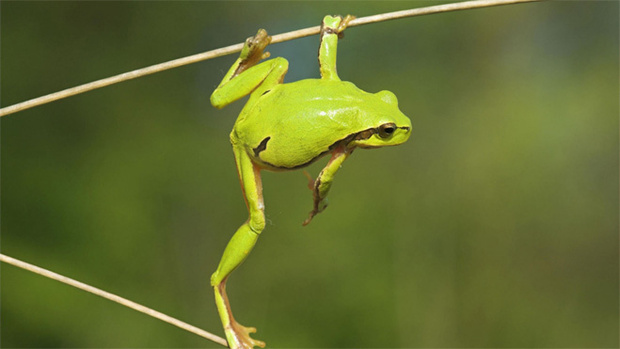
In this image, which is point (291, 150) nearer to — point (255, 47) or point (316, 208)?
point (316, 208)

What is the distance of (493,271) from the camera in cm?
666

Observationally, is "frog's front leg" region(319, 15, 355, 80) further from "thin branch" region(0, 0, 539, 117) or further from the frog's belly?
the frog's belly

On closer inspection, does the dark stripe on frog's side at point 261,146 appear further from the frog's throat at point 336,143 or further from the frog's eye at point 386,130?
the frog's eye at point 386,130

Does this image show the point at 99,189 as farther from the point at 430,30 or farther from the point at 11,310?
the point at 430,30

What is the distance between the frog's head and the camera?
75.8 inches

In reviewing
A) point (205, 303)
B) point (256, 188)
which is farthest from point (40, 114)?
point (256, 188)

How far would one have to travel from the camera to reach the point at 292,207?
6535 mm

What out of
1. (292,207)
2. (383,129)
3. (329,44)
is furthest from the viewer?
(292,207)

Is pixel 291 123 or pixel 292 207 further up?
pixel 291 123

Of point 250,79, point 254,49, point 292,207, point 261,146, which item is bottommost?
point 292,207

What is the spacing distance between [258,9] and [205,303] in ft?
14.6

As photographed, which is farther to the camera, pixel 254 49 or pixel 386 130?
pixel 254 49

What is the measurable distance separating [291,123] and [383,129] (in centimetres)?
30

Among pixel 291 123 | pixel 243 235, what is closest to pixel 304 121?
pixel 291 123
